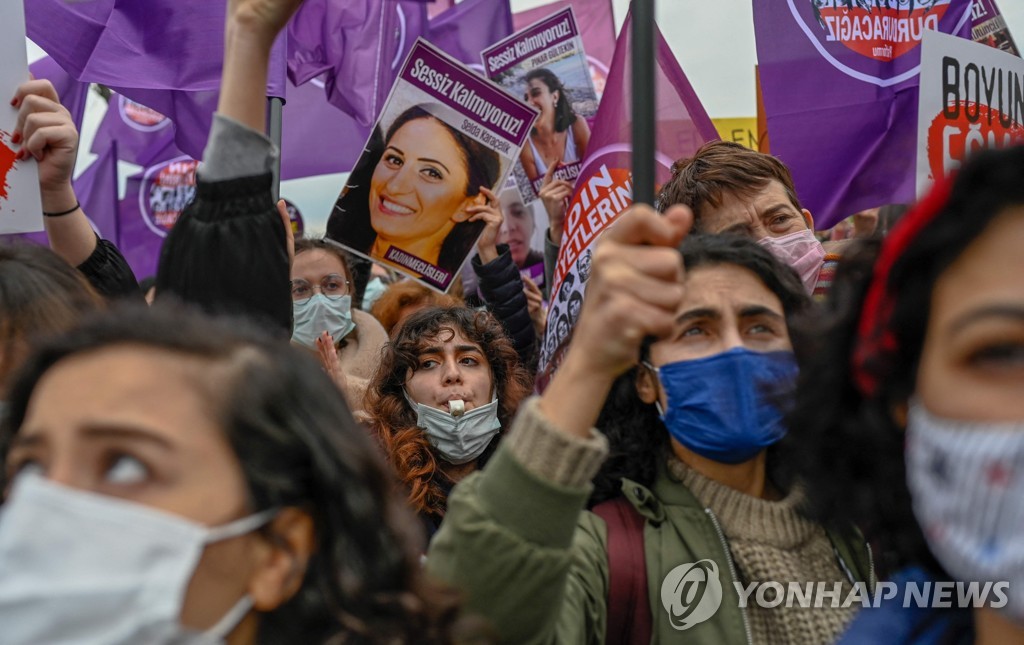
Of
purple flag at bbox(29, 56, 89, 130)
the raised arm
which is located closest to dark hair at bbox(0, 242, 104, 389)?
the raised arm

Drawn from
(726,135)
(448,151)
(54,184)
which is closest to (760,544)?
(54,184)

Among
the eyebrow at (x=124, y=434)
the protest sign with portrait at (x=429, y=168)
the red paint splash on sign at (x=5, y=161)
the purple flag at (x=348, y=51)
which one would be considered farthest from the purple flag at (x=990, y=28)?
the eyebrow at (x=124, y=434)

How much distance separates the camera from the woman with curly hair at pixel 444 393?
424 centimetres

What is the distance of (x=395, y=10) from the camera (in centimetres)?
728

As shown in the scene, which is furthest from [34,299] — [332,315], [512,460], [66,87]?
[66,87]

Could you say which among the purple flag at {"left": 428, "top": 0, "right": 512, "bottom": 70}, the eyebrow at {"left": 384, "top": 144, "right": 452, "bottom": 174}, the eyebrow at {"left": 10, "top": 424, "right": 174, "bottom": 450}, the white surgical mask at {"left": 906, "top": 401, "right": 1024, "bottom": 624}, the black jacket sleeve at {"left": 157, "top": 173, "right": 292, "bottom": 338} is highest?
the purple flag at {"left": 428, "top": 0, "right": 512, "bottom": 70}

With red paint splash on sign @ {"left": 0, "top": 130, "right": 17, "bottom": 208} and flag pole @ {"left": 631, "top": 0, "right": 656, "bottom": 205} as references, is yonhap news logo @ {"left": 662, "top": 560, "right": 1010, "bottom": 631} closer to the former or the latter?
flag pole @ {"left": 631, "top": 0, "right": 656, "bottom": 205}

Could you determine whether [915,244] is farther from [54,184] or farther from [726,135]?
[726,135]

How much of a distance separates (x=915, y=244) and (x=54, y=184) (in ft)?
7.92

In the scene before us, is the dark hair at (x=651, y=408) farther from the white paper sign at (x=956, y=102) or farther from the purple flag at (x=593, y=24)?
the purple flag at (x=593, y=24)

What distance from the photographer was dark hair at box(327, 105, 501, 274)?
496 centimetres

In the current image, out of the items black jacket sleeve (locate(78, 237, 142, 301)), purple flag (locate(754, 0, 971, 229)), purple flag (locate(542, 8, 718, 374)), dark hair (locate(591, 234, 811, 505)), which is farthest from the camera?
purple flag (locate(754, 0, 971, 229))

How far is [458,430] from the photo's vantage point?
430 cm

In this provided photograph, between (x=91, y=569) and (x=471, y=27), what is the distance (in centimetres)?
689
